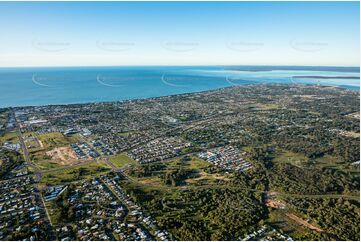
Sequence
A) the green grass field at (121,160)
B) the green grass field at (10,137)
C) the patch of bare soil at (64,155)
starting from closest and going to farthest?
1. the green grass field at (121,160)
2. the patch of bare soil at (64,155)
3. the green grass field at (10,137)

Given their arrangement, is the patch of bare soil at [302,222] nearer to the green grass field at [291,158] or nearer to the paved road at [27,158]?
the green grass field at [291,158]

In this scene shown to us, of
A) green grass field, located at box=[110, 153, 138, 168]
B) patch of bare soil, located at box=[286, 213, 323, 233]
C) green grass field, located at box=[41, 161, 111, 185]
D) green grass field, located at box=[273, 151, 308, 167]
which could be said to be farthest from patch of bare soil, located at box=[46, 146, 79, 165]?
green grass field, located at box=[273, 151, 308, 167]

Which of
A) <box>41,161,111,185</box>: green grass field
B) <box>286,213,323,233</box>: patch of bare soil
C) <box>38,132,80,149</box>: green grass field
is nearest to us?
<box>286,213,323,233</box>: patch of bare soil

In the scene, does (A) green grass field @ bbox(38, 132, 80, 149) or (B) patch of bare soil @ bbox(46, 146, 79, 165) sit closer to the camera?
(B) patch of bare soil @ bbox(46, 146, 79, 165)

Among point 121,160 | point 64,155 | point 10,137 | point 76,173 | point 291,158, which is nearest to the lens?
point 76,173

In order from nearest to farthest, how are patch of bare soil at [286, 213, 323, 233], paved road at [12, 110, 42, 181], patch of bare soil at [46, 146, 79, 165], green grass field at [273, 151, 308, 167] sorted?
patch of bare soil at [286, 213, 323, 233] → paved road at [12, 110, 42, 181] → green grass field at [273, 151, 308, 167] → patch of bare soil at [46, 146, 79, 165]

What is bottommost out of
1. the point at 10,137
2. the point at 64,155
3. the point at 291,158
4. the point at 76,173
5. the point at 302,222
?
the point at 302,222

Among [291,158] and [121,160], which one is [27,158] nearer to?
[121,160]

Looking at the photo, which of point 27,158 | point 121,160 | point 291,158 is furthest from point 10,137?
point 291,158

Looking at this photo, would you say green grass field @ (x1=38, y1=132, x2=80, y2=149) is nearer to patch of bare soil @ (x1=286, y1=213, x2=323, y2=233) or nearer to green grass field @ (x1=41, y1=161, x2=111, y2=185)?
green grass field @ (x1=41, y1=161, x2=111, y2=185)

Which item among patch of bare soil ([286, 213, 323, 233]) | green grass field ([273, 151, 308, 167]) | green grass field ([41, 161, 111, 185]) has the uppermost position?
green grass field ([273, 151, 308, 167])

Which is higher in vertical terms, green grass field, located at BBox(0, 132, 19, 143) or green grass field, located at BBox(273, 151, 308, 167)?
green grass field, located at BBox(0, 132, 19, 143)

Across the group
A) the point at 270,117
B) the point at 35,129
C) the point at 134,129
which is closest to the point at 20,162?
the point at 35,129

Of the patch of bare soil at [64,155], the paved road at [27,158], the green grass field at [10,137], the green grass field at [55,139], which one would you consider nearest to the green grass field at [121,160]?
the patch of bare soil at [64,155]
